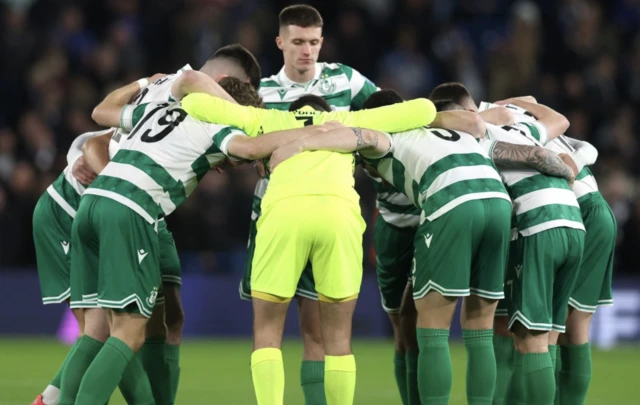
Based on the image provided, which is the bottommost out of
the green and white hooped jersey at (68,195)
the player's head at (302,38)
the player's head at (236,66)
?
the green and white hooped jersey at (68,195)

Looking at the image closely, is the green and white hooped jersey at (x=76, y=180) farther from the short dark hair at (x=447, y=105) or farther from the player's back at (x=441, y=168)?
the short dark hair at (x=447, y=105)

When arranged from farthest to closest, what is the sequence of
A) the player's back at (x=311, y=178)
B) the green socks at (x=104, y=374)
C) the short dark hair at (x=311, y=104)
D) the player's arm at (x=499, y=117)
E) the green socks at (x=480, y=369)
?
1. the player's arm at (x=499, y=117)
2. the short dark hair at (x=311, y=104)
3. the green socks at (x=480, y=369)
4. the player's back at (x=311, y=178)
5. the green socks at (x=104, y=374)

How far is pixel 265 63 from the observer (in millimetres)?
16297

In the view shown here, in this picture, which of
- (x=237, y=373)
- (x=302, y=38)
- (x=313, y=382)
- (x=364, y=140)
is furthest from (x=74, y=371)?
(x=237, y=373)

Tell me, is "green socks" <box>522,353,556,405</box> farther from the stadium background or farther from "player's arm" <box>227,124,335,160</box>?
the stadium background

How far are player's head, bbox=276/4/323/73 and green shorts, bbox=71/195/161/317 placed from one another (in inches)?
87.6

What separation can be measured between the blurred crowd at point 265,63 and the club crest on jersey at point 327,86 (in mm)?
6244

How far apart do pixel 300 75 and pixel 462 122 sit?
1.81m

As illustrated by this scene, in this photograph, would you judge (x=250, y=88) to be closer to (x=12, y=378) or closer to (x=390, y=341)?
(x=12, y=378)

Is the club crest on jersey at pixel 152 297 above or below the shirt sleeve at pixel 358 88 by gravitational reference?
below

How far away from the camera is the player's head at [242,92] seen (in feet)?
24.5

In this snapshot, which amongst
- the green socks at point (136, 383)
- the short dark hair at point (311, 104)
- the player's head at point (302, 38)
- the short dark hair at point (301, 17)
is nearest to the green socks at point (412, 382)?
the green socks at point (136, 383)

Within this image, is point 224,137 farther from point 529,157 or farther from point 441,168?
point 529,157

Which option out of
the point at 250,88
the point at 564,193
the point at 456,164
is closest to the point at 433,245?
the point at 456,164
